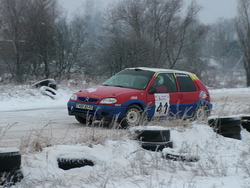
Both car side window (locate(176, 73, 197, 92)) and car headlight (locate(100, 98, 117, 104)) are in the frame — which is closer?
car headlight (locate(100, 98, 117, 104))

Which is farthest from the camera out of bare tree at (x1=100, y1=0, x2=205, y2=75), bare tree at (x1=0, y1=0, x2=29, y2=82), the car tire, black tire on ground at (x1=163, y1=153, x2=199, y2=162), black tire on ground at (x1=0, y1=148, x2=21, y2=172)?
bare tree at (x1=100, y1=0, x2=205, y2=75)

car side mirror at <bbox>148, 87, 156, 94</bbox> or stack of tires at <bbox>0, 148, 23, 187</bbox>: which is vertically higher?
car side mirror at <bbox>148, 87, 156, 94</bbox>

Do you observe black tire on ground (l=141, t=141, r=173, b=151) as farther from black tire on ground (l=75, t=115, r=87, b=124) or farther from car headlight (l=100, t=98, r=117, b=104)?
black tire on ground (l=75, t=115, r=87, b=124)

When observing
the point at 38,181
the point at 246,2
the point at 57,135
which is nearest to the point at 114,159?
the point at 38,181

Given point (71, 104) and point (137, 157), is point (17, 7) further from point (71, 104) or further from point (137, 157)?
point (137, 157)

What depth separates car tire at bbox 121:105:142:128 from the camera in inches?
389

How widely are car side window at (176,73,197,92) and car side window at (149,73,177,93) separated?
0.25m

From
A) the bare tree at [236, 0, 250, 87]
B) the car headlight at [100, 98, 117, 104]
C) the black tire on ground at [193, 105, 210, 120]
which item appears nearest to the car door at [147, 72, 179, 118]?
the black tire on ground at [193, 105, 210, 120]

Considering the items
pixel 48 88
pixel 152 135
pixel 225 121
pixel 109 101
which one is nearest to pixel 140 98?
pixel 109 101

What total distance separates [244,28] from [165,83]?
35.1m

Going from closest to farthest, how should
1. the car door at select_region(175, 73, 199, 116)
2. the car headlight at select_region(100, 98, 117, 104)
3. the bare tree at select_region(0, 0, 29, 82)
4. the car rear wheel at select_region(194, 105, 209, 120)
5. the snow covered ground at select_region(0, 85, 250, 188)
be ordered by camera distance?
the snow covered ground at select_region(0, 85, 250, 188), the car headlight at select_region(100, 98, 117, 104), the car door at select_region(175, 73, 199, 116), the car rear wheel at select_region(194, 105, 209, 120), the bare tree at select_region(0, 0, 29, 82)

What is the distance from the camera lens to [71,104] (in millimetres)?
10414

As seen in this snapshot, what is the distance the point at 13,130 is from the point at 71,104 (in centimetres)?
163

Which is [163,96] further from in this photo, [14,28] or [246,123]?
[14,28]
